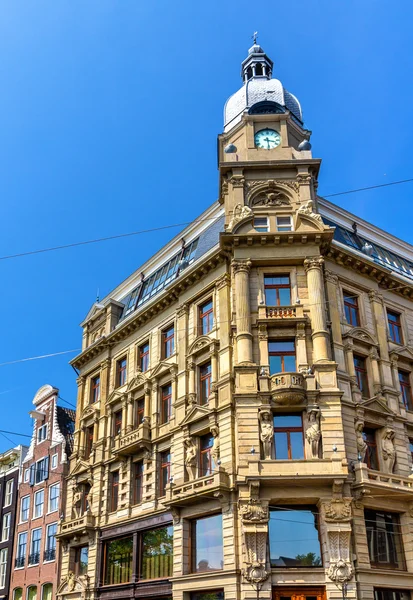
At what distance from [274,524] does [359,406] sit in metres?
7.66

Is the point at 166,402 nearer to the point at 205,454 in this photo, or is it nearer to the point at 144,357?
the point at 144,357

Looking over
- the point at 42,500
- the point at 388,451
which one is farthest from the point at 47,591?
the point at 388,451

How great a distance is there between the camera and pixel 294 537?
29781 millimetres

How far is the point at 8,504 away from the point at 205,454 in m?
28.8

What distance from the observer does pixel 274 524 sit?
1184 inches

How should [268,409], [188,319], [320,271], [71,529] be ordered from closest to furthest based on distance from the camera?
1. [268,409]
2. [320,271]
3. [188,319]
4. [71,529]

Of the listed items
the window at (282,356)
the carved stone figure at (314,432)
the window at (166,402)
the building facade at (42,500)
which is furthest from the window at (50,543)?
the carved stone figure at (314,432)

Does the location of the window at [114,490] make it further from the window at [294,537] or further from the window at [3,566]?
the window at [3,566]

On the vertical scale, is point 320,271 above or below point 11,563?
above

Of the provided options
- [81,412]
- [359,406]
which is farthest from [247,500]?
[81,412]

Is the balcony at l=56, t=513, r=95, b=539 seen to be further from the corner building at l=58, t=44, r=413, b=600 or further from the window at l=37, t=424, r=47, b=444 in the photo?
the window at l=37, t=424, r=47, b=444

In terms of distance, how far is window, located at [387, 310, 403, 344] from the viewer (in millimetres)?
39188

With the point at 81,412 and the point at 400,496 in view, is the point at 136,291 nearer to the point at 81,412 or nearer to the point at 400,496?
the point at 81,412

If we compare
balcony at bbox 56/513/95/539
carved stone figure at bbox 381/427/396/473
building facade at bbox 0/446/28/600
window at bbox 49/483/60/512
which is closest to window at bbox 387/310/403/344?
carved stone figure at bbox 381/427/396/473
